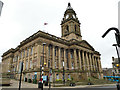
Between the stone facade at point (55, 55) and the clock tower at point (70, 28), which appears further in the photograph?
the clock tower at point (70, 28)

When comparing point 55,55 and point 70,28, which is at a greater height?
point 70,28

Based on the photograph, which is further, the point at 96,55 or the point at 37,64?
the point at 96,55

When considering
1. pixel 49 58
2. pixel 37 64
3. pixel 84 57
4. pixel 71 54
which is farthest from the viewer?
pixel 84 57

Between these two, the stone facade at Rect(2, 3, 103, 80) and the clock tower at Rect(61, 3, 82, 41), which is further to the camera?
the clock tower at Rect(61, 3, 82, 41)

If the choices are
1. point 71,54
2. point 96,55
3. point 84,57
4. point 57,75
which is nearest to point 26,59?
point 57,75

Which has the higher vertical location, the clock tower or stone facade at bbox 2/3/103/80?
the clock tower

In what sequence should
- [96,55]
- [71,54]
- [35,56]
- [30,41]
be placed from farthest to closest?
[96,55], [71,54], [30,41], [35,56]

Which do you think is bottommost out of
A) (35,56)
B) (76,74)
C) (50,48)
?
(76,74)

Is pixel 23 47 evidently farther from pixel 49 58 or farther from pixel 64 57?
pixel 64 57

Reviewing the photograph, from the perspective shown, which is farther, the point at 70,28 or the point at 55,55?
the point at 70,28

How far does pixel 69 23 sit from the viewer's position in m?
47.3

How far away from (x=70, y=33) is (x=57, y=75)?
21558mm

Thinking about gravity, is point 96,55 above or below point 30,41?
below

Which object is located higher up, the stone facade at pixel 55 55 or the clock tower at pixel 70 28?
the clock tower at pixel 70 28
